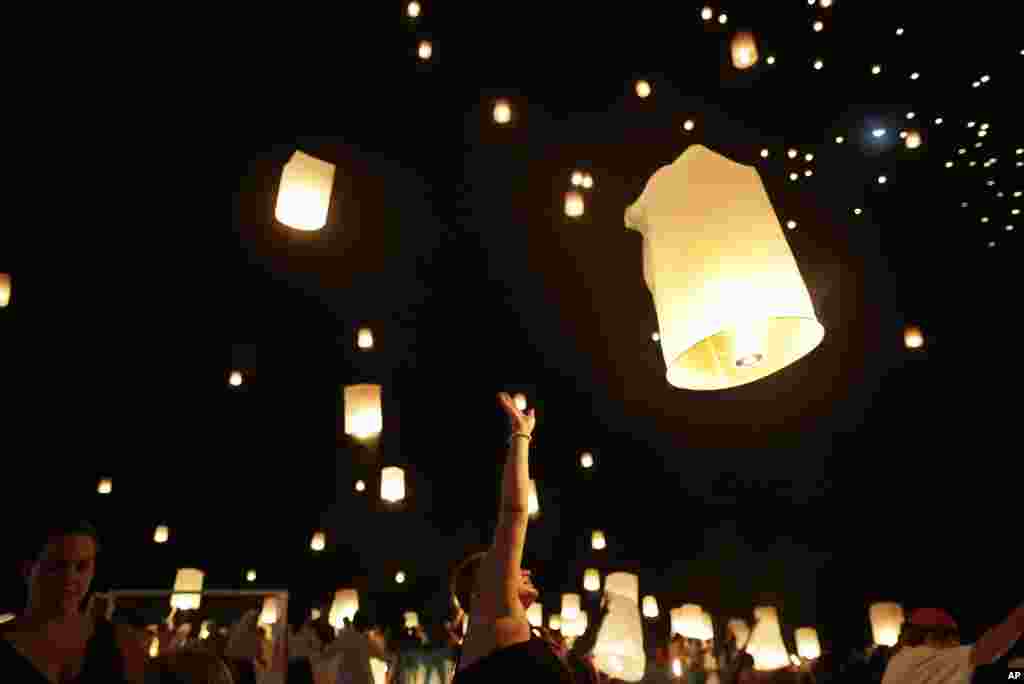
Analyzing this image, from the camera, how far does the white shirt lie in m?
2.51

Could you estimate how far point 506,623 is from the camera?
1703 millimetres

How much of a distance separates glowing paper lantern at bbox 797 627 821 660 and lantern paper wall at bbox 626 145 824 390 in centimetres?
1009

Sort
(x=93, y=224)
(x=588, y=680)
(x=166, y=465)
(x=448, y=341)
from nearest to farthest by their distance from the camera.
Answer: (x=588, y=680), (x=93, y=224), (x=448, y=341), (x=166, y=465)

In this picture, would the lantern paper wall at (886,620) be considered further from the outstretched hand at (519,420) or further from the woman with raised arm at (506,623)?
the woman with raised arm at (506,623)

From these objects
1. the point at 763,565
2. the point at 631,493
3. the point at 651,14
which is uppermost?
the point at 651,14

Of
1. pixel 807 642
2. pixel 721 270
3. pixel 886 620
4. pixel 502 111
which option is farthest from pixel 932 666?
pixel 807 642

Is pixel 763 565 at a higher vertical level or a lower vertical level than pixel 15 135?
lower

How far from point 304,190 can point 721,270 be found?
11.4 feet

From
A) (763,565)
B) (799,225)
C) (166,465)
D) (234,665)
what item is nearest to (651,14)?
(799,225)

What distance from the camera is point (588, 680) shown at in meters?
2.15

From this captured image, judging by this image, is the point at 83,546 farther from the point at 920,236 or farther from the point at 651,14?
the point at 920,236

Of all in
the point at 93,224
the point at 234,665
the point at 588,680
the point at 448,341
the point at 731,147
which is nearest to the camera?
the point at 588,680

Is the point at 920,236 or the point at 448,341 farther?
the point at 448,341

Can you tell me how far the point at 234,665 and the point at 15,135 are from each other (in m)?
5.39
